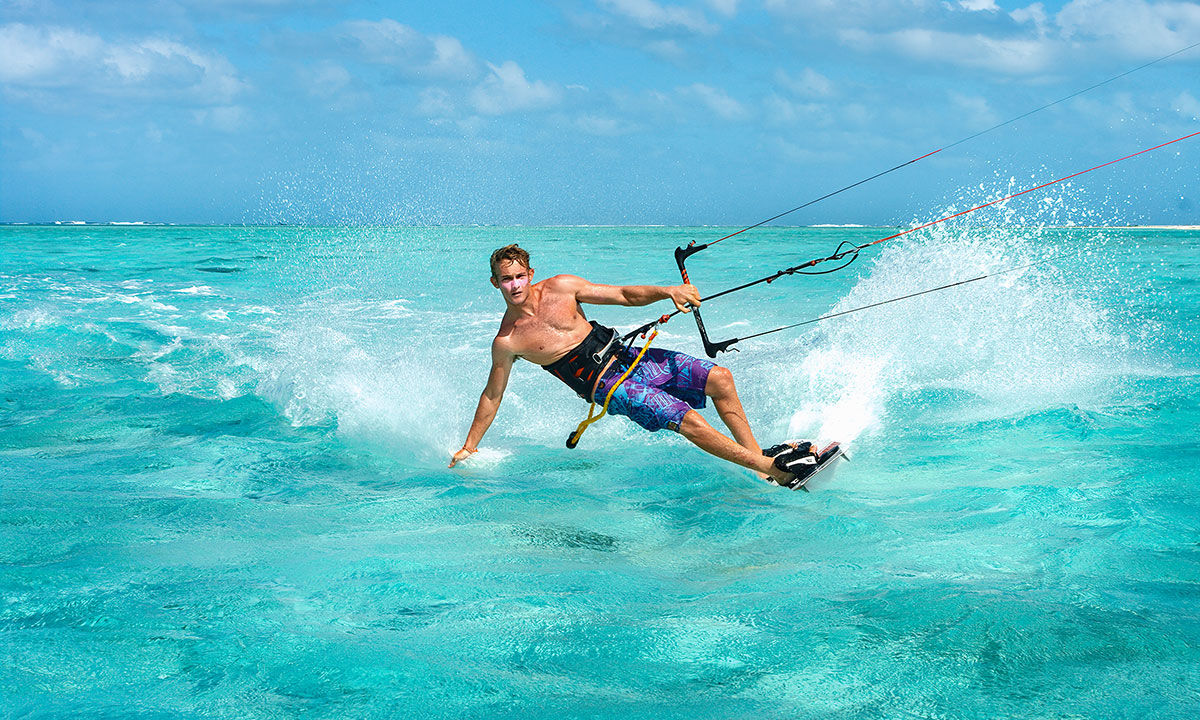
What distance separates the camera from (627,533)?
4.64m

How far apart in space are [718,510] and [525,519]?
112 cm

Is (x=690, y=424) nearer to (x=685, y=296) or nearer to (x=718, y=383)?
(x=718, y=383)

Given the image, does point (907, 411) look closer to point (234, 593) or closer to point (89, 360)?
point (234, 593)

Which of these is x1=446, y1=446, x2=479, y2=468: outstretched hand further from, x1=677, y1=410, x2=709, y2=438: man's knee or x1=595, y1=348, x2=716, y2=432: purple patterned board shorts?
x1=677, y1=410, x2=709, y2=438: man's knee

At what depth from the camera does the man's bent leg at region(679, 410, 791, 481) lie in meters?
5.26

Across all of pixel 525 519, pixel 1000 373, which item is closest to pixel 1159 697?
pixel 525 519

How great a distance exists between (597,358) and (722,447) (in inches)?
39.7

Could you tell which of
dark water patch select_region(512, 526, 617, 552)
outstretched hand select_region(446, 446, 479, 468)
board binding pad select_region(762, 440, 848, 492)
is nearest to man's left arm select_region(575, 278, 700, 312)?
board binding pad select_region(762, 440, 848, 492)

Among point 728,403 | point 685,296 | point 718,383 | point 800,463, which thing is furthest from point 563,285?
point 800,463

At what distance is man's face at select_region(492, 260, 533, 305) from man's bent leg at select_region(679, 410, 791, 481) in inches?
52.1

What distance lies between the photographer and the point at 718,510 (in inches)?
195

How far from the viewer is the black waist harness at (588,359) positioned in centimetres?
561

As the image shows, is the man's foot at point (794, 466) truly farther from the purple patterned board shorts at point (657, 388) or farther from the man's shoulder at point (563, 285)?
the man's shoulder at point (563, 285)

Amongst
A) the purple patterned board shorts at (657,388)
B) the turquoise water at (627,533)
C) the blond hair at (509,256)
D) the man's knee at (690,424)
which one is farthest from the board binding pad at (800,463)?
the blond hair at (509,256)
